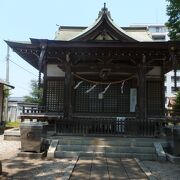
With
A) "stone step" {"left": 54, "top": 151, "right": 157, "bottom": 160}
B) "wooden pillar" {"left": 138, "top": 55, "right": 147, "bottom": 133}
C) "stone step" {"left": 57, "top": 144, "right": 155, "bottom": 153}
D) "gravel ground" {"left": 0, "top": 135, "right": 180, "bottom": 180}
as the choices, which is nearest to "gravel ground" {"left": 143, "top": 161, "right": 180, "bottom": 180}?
"gravel ground" {"left": 0, "top": 135, "right": 180, "bottom": 180}

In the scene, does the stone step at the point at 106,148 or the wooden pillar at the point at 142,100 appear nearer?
the stone step at the point at 106,148

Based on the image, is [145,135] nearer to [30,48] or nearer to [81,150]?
[81,150]

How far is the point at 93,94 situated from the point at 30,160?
265 inches

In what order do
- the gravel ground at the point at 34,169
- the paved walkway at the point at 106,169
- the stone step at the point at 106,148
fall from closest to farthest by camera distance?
the gravel ground at the point at 34,169, the paved walkway at the point at 106,169, the stone step at the point at 106,148

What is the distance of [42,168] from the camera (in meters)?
8.62

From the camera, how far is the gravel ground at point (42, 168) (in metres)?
7.64

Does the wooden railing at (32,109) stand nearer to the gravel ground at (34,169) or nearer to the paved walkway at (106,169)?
the gravel ground at (34,169)

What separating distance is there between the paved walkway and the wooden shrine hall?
358cm

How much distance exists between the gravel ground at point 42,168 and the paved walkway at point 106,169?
0.39m

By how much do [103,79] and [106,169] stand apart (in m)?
7.51

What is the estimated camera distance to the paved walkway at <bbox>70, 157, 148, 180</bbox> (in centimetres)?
774

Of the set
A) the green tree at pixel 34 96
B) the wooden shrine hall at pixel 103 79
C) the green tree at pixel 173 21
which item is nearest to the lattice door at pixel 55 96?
the wooden shrine hall at pixel 103 79

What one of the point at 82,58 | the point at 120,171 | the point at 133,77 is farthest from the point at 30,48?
the point at 120,171

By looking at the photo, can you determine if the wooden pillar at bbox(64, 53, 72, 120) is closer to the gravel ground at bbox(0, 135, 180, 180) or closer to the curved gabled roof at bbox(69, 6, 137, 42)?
the curved gabled roof at bbox(69, 6, 137, 42)
